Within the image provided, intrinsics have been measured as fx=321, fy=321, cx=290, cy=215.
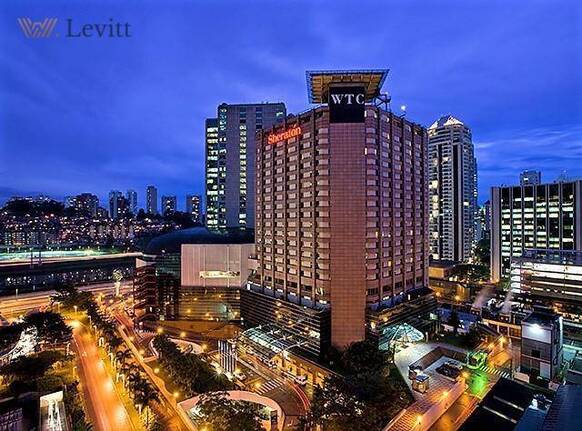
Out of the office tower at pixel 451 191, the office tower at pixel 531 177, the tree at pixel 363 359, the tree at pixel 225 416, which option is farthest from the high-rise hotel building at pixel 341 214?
the office tower at pixel 531 177

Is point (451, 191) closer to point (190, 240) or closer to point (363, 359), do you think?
point (363, 359)

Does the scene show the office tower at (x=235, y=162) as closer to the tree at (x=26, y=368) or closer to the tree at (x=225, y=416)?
the tree at (x=26, y=368)

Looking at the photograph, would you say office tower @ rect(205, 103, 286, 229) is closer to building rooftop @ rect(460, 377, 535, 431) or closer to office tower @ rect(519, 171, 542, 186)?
building rooftop @ rect(460, 377, 535, 431)

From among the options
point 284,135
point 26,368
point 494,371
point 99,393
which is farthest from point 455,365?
point 26,368

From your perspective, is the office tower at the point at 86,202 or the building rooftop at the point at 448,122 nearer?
the building rooftop at the point at 448,122

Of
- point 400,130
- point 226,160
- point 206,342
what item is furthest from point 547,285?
point 226,160
